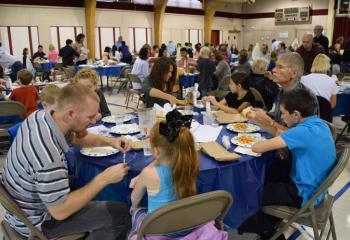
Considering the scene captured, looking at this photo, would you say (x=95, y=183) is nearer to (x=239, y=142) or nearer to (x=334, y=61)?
(x=239, y=142)

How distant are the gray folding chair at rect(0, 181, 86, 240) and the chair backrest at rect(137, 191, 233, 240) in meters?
0.59

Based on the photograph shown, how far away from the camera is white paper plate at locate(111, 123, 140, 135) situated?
2602 millimetres

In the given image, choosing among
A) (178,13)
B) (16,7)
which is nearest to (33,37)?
(16,7)

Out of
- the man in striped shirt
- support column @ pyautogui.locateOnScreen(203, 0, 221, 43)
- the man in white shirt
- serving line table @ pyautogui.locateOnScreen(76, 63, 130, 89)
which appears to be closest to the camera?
the man in striped shirt

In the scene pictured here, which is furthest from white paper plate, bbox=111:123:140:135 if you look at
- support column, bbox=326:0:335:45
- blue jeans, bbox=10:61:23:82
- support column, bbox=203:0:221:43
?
support column, bbox=326:0:335:45

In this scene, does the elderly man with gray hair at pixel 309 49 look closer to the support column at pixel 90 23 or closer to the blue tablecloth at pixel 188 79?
the blue tablecloth at pixel 188 79

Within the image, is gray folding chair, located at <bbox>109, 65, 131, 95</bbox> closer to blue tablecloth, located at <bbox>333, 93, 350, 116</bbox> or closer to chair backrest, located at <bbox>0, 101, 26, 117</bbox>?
chair backrest, located at <bbox>0, 101, 26, 117</bbox>

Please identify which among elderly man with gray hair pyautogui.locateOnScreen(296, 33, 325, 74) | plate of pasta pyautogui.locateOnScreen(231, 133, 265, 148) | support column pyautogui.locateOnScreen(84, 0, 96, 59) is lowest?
plate of pasta pyautogui.locateOnScreen(231, 133, 265, 148)

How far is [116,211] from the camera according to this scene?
1960 mm

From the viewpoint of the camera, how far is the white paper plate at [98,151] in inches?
85.3

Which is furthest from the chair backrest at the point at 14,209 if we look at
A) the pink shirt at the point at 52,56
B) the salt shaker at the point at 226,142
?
the pink shirt at the point at 52,56

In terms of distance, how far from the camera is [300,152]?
80.4 inches

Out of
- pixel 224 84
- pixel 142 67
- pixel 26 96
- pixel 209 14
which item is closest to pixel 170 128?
pixel 26 96

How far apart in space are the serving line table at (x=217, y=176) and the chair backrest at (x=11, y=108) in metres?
2.13
